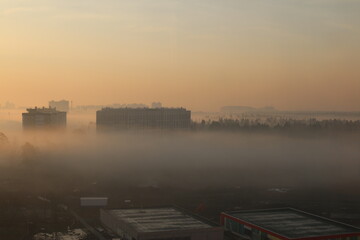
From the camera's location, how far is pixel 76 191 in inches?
802

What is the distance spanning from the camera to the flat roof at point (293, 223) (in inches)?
474

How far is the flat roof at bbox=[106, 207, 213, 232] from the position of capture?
12.5m

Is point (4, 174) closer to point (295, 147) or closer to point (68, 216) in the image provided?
point (68, 216)

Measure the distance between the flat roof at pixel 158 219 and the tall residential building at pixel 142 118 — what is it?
29.8 metres

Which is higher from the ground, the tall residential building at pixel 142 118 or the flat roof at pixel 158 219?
the tall residential building at pixel 142 118

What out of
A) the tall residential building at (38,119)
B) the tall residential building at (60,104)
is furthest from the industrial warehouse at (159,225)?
the tall residential building at (60,104)

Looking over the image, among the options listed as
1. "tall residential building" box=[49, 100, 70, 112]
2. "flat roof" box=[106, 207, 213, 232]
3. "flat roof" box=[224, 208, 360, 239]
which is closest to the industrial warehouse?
"flat roof" box=[106, 207, 213, 232]

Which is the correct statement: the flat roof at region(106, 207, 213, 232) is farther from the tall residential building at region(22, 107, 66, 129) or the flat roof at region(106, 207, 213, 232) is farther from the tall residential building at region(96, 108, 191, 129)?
the tall residential building at region(96, 108, 191, 129)

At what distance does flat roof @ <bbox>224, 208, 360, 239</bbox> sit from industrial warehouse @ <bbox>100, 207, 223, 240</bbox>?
1.18m

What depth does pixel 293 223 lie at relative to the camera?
13.1 m

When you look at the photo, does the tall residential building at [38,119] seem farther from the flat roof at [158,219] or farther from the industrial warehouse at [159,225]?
the flat roof at [158,219]

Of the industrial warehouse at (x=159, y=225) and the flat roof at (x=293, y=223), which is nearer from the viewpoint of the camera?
the industrial warehouse at (x=159, y=225)

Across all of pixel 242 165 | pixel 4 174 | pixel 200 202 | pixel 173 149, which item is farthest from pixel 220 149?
pixel 200 202

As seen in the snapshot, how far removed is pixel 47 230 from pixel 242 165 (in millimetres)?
18862
